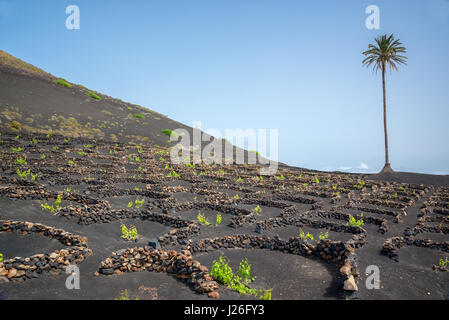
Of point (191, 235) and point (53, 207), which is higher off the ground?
point (53, 207)

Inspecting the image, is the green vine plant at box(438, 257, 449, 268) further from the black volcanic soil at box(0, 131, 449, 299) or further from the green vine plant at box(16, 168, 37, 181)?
the green vine plant at box(16, 168, 37, 181)

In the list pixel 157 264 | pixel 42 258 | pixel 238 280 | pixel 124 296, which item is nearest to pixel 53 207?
pixel 42 258

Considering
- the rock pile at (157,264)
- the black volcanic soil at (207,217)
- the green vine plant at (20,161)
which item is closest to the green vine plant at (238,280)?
the black volcanic soil at (207,217)

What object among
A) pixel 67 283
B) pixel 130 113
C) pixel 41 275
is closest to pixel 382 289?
pixel 67 283

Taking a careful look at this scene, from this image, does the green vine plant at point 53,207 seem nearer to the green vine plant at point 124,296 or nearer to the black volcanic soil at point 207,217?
the black volcanic soil at point 207,217

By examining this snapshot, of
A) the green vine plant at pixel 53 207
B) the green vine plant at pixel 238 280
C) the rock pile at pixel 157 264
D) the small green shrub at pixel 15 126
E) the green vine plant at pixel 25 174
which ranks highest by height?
the small green shrub at pixel 15 126

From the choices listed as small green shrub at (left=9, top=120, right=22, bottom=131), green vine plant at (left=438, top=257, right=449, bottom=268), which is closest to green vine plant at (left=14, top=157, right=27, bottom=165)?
small green shrub at (left=9, top=120, right=22, bottom=131)

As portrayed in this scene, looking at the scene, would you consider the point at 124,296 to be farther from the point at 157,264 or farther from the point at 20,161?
the point at 20,161

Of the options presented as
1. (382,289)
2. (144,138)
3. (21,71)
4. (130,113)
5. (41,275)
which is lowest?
(382,289)

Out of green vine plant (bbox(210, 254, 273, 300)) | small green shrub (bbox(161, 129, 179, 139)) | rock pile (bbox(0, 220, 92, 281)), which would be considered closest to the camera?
rock pile (bbox(0, 220, 92, 281))

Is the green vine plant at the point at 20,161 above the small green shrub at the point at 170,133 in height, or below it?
below
